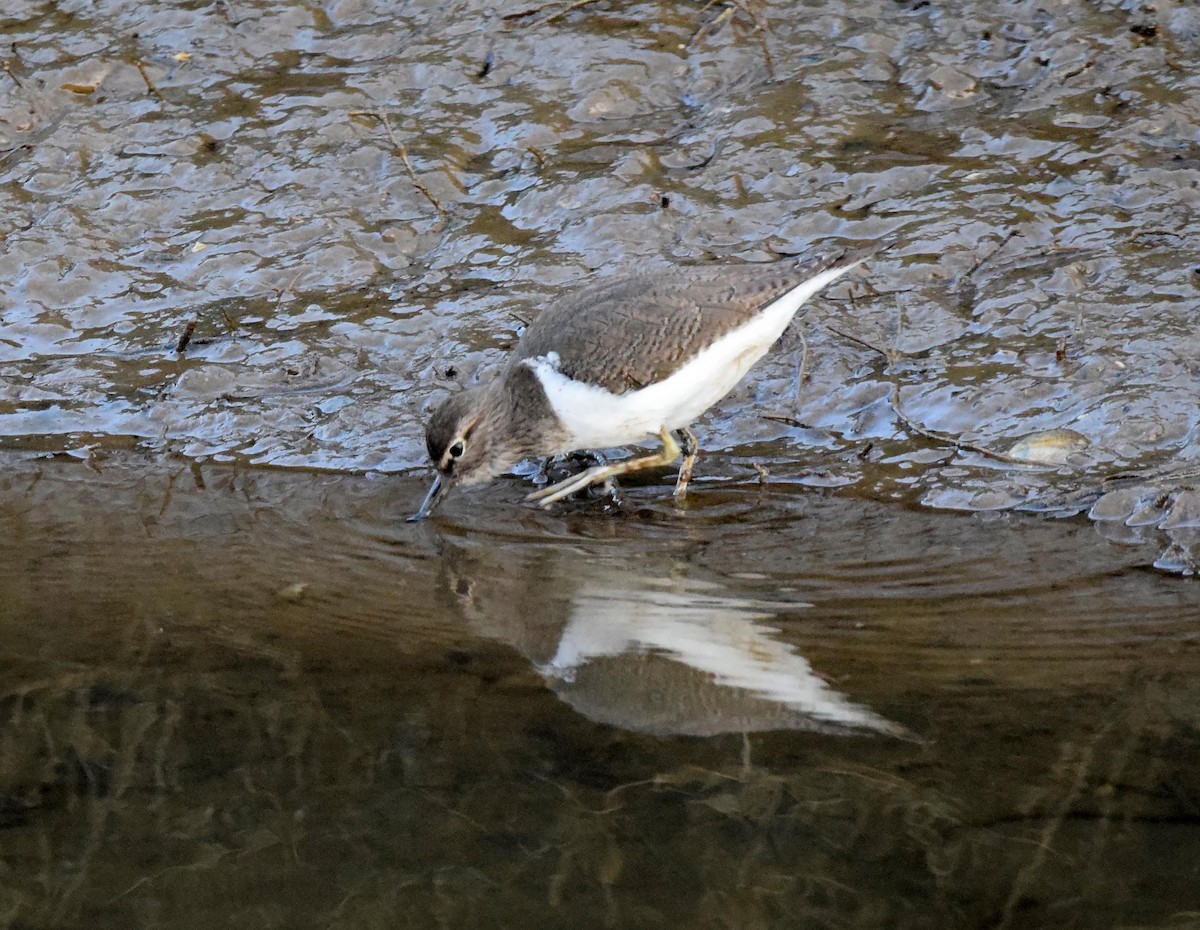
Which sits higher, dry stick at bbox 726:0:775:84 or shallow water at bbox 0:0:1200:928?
dry stick at bbox 726:0:775:84

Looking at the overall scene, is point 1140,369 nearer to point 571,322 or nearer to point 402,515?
point 571,322

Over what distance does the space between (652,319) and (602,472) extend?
2.54 feet

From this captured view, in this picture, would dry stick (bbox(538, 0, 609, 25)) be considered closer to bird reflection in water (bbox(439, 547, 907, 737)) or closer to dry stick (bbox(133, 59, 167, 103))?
dry stick (bbox(133, 59, 167, 103))

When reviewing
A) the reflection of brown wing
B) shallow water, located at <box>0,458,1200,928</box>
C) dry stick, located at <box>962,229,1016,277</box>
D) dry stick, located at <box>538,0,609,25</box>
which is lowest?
shallow water, located at <box>0,458,1200,928</box>

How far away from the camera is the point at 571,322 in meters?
5.90

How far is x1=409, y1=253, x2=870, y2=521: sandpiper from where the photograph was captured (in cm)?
580

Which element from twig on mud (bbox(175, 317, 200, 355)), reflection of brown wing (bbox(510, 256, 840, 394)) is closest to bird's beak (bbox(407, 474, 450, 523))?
reflection of brown wing (bbox(510, 256, 840, 394))

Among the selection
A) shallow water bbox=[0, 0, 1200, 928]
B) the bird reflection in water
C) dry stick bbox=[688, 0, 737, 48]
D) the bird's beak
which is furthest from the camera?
dry stick bbox=[688, 0, 737, 48]

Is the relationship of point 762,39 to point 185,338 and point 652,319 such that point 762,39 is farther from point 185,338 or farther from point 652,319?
point 185,338

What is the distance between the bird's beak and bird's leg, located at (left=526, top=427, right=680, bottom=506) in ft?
1.43

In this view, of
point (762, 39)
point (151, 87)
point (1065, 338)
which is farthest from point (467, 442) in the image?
point (151, 87)

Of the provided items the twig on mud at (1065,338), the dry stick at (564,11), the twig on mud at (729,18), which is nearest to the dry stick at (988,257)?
the twig on mud at (1065,338)

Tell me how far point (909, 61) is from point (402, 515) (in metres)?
4.64

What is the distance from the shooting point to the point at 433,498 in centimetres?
612
